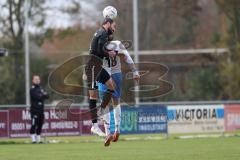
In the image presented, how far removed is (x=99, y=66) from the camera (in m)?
16.2

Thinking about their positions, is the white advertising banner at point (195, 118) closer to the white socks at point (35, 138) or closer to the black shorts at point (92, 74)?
the white socks at point (35, 138)

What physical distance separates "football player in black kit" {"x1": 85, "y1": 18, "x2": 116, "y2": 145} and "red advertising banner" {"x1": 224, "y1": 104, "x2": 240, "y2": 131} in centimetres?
1275

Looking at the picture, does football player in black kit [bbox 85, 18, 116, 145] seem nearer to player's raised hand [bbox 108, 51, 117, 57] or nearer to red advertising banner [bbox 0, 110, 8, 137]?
player's raised hand [bbox 108, 51, 117, 57]

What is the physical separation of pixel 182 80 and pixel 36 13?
46.7 ft

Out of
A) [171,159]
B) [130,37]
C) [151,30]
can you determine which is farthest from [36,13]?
[171,159]

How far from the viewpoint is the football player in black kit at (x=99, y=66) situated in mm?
15625

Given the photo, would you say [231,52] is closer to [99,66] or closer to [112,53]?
[99,66]

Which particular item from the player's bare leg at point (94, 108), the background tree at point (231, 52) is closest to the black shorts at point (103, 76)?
the player's bare leg at point (94, 108)

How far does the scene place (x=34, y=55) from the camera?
58000 mm

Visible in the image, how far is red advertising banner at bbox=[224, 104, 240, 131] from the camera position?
28906 mm

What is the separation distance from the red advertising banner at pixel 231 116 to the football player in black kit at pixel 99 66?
12754mm

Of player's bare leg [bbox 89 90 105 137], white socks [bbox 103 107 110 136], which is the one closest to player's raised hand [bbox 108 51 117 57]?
player's bare leg [bbox 89 90 105 137]

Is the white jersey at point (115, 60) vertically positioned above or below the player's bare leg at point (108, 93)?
above

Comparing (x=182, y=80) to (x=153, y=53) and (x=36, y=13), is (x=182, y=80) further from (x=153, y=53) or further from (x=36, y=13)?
(x=36, y=13)
